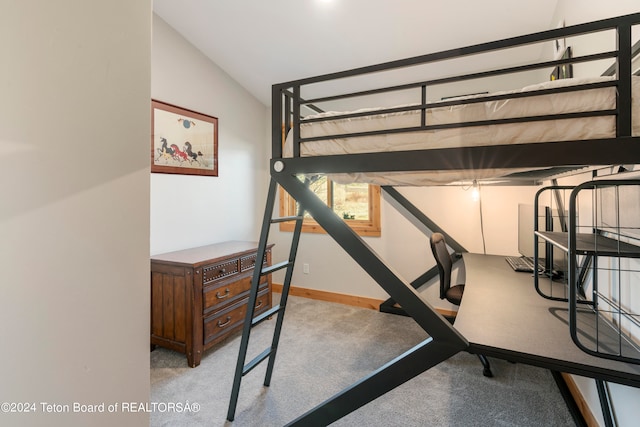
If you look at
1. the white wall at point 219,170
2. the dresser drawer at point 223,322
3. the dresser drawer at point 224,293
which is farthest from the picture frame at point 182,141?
the dresser drawer at point 223,322

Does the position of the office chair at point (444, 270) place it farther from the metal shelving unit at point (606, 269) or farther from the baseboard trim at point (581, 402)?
the metal shelving unit at point (606, 269)

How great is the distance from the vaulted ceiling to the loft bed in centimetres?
87

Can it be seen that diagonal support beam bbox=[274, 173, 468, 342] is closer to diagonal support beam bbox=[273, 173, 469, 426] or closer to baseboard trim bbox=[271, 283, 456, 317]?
diagonal support beam bbox=[273, 173, 469, 426]

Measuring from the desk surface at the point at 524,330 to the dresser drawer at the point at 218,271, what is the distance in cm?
182

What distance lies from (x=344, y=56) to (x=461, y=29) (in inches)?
38.3

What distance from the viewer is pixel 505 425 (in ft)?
5.40

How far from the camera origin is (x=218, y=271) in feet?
8.11

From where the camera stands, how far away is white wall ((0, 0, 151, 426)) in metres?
0.69

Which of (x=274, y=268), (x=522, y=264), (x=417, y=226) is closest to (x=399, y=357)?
A: (x=274, y=268)

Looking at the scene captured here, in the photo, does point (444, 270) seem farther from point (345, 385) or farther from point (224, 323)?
point (224, 323)

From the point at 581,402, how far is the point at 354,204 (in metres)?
2.49

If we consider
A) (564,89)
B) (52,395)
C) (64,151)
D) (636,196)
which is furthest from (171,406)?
(636,196)

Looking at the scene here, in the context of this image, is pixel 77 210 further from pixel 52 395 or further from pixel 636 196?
pixel 636 196

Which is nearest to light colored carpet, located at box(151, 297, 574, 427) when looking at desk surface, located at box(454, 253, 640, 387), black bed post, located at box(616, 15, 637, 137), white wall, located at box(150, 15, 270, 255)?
desk surface, located at box(454, 253, 640, 387)
